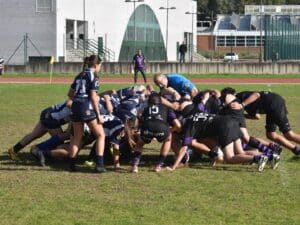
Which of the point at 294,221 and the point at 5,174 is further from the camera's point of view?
the point at 5,174

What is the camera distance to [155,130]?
11.7m

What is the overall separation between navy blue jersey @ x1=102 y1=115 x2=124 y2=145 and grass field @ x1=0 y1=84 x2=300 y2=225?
674 mm

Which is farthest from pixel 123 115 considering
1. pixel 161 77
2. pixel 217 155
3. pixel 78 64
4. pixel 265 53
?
pixel 265 53

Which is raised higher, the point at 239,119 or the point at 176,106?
the point at 176,106

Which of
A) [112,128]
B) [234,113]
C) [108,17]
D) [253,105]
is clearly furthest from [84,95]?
[108,17]

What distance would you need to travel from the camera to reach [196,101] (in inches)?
500

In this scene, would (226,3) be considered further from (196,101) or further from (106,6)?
(196,101)

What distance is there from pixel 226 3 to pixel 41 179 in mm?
151923

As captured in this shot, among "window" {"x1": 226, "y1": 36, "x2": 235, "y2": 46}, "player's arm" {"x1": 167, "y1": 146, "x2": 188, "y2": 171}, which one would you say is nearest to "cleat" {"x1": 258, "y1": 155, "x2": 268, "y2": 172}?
"player's arm" {"x1": 167, "y1": 146, "x2": 188, "y2": 171}

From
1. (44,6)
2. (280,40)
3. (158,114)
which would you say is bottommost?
(158,114)

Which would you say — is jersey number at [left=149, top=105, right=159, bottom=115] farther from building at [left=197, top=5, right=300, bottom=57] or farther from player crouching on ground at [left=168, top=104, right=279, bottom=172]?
building at [left=197, top=5, right=300, bottom=57]

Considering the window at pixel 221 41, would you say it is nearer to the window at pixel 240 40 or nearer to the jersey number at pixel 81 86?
the window at pixel 240 40

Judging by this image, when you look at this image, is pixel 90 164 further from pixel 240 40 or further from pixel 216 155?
pixel 240 40

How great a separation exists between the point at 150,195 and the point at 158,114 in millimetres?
2252
